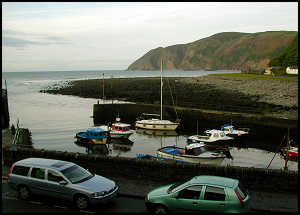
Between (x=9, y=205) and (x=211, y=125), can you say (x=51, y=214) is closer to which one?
(x=9, y=205)

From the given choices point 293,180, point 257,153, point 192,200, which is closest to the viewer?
point 192,200

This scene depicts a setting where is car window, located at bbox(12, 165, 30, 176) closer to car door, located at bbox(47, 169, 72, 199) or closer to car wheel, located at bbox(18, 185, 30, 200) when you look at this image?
car wheel, located at bbox(18, 185, 30, 200)

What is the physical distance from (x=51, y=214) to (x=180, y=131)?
31201 mm

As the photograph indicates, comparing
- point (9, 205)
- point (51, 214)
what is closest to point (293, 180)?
point (51, 214)

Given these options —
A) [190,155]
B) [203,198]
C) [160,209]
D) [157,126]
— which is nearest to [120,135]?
[157,126]

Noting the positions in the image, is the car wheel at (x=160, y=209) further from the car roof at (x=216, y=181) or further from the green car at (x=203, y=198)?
the car roof at (x=216, y=181)

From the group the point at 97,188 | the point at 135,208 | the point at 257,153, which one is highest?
the point at 97,188

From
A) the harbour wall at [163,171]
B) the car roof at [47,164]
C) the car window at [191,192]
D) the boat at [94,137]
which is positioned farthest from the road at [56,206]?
the boat at [94,137]

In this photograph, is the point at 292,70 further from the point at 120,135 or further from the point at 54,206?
the point at 54,206

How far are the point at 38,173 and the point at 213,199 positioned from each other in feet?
21.4

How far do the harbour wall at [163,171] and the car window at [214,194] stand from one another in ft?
11.3

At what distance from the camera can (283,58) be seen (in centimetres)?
12312

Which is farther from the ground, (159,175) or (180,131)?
(159,175)

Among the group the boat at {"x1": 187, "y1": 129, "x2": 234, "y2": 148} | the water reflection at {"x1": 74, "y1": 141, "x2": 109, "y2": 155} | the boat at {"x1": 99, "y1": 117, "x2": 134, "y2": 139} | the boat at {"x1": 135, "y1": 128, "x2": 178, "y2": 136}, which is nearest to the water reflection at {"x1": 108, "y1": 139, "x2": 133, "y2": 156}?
the boat at {"x1": 99, "y1": 117, "x2": 134, "y2": 139}
